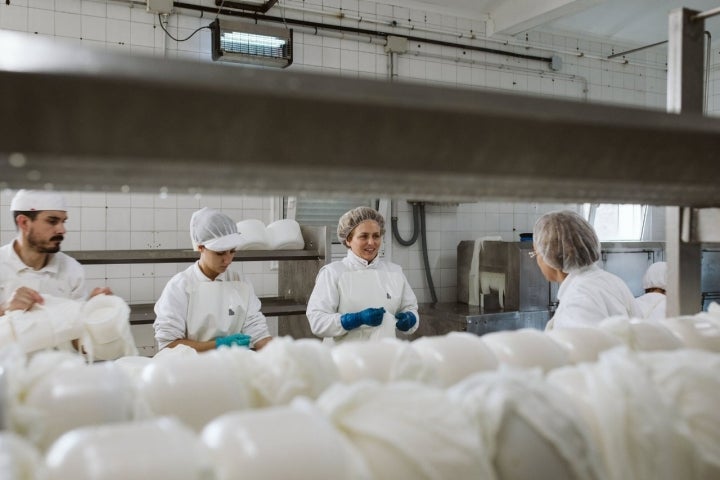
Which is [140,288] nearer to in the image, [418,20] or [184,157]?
[418,20]

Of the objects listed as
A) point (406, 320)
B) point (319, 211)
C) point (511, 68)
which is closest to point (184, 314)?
point (406, 320)

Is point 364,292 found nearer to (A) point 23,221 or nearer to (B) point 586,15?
(A) point 23,221

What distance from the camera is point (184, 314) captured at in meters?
3.08

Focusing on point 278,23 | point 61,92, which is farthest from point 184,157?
point 278,23

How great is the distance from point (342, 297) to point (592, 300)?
1.55 metres

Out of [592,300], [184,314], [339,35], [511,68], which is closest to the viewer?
[592,300]

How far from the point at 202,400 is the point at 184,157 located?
0.37m

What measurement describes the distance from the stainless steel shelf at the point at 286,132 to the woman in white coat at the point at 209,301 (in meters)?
2.20

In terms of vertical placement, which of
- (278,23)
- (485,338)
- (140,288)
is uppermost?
(278,23)

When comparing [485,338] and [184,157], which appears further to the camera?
[485,338]

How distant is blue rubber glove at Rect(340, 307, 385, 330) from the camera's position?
129 inches

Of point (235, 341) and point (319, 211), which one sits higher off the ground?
point (319, 211)

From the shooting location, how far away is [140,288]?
4.27m

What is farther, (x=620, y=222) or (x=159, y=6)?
(x=620, y=222)
